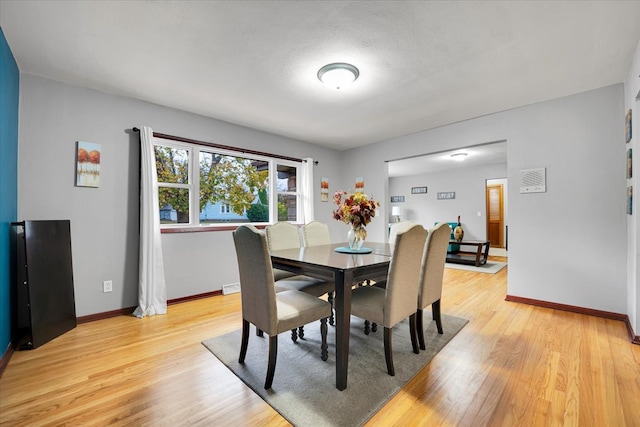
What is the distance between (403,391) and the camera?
5.41ft

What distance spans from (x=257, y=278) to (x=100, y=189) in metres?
2.36

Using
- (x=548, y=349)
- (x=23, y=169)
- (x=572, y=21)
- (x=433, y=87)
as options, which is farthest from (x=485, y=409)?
(x=23, y=169)

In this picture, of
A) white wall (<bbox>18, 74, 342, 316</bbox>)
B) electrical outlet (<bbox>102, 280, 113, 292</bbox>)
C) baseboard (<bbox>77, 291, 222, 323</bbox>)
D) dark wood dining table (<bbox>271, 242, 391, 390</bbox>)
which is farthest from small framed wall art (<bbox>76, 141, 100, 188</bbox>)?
dark wood dining table (<bbox>271, 242, 391, 390</bbox>)

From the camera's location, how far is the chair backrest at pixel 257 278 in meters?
1.62

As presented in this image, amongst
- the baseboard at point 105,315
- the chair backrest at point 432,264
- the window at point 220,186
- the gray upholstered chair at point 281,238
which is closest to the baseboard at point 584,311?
the chair backrest at point 432,264

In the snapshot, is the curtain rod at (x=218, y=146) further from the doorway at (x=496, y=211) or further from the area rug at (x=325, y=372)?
the doorway at (x=496, y=211)

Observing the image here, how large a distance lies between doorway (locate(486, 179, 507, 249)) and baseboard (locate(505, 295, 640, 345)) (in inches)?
176

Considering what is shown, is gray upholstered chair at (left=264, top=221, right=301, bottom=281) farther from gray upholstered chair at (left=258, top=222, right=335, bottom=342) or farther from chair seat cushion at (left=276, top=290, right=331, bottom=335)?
chair seat cushion at (left=276, top=290, right=331, bottom=335)

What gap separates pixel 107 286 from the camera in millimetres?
2877

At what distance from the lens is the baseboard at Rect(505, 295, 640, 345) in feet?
7.79

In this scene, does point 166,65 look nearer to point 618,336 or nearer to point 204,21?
point 204,21

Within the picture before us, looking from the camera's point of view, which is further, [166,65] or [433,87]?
[433,87]

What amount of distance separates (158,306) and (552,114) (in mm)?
4951

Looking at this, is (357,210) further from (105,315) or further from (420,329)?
(105,315)
